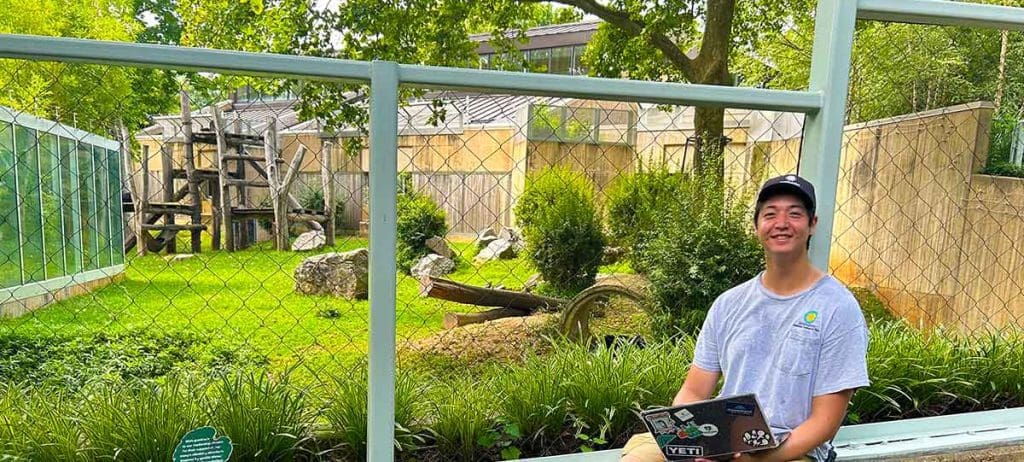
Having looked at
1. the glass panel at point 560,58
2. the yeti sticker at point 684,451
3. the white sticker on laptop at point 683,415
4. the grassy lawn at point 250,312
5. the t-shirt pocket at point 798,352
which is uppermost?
the glass panel at point 560,58

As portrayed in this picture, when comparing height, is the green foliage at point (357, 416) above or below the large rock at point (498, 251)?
above

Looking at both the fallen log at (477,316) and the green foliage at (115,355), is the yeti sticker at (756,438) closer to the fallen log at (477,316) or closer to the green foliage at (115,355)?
the green foliage at (115,355)

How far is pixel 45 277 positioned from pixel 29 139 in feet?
3.51

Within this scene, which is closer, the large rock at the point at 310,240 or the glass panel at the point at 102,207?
the glass panel at the point at 102,207

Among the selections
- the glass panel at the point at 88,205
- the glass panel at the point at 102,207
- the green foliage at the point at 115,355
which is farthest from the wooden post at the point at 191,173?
the green foliage at the point at 115,355

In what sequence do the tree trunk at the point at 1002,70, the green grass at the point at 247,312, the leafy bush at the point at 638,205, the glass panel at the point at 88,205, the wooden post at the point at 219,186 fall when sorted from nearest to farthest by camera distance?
the tree trunk at the point at 1002,70 < the green grass at the point at 247,312 < the leafy bush at the point at 638,205 < the glass panel at the point at 88,205 < the wooden post at the point at 219,186

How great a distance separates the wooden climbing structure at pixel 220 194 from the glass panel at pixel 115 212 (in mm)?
226

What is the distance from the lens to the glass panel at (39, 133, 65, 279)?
14.0ft

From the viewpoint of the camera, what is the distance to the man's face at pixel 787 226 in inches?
49.6

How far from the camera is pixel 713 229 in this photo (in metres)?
3.09

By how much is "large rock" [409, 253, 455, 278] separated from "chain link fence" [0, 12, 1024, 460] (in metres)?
0.03

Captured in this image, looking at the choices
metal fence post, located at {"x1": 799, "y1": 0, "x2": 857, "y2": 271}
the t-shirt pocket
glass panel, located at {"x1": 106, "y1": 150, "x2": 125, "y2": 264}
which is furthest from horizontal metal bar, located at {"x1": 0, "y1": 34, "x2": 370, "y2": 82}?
glass panel, located at {"x1": 106, "y1": 150, "x2": 125, "y2": 264}

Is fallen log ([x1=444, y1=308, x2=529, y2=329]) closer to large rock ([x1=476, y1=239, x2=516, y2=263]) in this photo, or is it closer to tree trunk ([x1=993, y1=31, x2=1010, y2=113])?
large rock ([x1=476, y1=239, x2=516, y2=263])

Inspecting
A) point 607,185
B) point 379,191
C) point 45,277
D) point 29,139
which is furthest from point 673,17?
point 45,277
